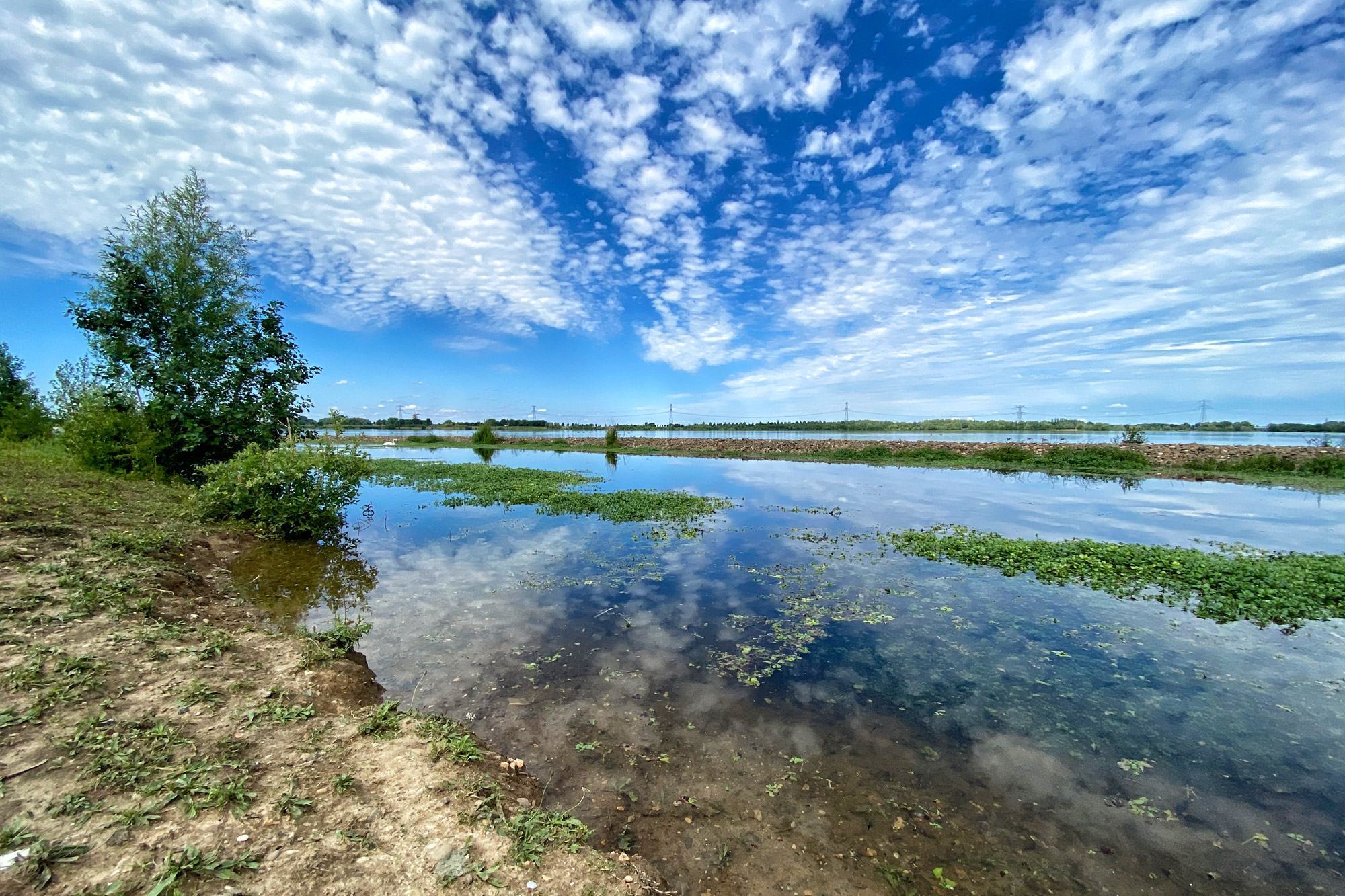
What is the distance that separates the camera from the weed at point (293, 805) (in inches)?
113

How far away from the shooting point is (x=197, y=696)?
153 inches

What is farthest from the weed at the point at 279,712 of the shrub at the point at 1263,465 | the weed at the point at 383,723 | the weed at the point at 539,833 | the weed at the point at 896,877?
the shrub at the point at 1263,465

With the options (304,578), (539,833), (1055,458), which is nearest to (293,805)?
(539,833)

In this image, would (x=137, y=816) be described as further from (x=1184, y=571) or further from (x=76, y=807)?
(x=1184, y=571)

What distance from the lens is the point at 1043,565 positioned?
975 cm

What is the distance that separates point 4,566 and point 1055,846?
10.8 meters

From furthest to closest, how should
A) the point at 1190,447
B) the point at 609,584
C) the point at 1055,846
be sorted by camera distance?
the point at 1190,447 < the point at 609,584 < the point at 1055,846

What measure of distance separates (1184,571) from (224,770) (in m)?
14.2

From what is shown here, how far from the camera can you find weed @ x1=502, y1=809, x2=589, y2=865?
289 centimetres

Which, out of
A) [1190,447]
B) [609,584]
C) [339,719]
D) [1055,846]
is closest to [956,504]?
[609,584]

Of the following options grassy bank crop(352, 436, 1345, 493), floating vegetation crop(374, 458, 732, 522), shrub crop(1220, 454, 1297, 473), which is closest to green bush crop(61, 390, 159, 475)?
floating vegetation crop(374, 458, 732, 522)

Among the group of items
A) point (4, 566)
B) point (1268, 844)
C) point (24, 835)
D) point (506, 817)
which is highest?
point (4, 566)

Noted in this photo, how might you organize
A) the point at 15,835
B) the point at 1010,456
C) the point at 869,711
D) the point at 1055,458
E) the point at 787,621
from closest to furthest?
the point at 15,835 < the point at 869,711 < the point at 787,621 < the point at 1055,458 < the point at 1010,456

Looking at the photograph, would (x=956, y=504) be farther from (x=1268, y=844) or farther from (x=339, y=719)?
(x=339, y=719)
